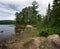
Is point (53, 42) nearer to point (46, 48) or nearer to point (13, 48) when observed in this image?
point (46, 48)

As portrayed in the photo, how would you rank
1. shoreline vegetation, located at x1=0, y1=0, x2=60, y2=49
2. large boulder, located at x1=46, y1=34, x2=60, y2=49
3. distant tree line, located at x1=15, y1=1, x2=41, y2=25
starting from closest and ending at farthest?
large boulder, located at x1=46, y1=34, x2=60, y2=49
shoreline vegetation, located at x1=0, y1=0, x2=60, y2=49
distant tree line, located at x1=15, y1=1, x2=41, y2=25

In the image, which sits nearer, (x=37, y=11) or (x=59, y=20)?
(x=59, y=20)

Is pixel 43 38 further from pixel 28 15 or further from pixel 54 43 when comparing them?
pixel 28 15

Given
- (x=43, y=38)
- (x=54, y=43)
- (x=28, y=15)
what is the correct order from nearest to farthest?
(x=54, y=43) → (x=43, y=38) → (x=28, y=15)

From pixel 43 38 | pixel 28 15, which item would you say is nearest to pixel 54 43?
pixel 43 38

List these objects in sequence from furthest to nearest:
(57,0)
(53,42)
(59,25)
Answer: (57,0) < (59,25) < (53,42)

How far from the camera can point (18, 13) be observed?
91.0 metres

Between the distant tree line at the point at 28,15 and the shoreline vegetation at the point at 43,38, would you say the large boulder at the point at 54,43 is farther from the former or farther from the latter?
the distant tree line at the point at 28,15

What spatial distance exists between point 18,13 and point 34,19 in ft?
70.0

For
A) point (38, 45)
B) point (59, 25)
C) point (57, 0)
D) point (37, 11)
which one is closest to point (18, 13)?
point (37, 11)

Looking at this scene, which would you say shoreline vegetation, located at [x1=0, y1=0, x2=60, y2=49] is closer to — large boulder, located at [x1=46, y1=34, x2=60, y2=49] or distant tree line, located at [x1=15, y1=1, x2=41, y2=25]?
→ large boulder, located at [x1=46, y1=34, x2=60, y2=49]

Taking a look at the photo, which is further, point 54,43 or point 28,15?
point 28,15

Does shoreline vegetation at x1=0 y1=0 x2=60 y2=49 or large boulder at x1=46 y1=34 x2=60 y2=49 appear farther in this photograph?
shoreline vegetation at x1=0 y1=0 x2=60 y2=49

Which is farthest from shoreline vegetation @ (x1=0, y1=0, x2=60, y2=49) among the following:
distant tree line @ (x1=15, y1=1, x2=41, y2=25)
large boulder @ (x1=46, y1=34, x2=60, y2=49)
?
distant tree line @ (x1=15, y1=1, x2=41, y2=25)
